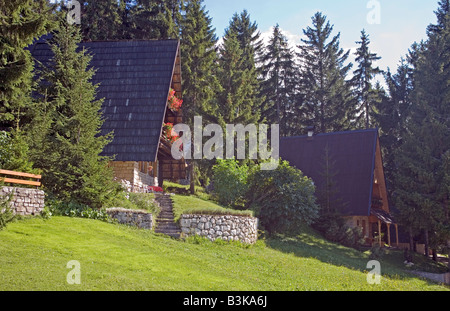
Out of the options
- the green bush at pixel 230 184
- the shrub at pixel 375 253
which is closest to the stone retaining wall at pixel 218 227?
the green bush at pixel 230 184

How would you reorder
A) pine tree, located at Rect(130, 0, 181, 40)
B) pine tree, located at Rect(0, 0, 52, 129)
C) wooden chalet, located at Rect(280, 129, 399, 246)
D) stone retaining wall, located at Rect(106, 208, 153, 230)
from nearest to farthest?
pine tree, located at Rect(0, 0, 52, 129)
stone retaining wall, located at Rect(106, 208, 153, 230)
wooden chalet, located at Rect(280, 129, 399, 246)
pine tree, located at Rect(130, 0, 181, 40)

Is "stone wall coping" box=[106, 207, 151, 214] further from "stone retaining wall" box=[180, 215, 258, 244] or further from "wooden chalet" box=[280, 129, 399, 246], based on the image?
"wooden chalet" box=[280, 129, 399, 246]

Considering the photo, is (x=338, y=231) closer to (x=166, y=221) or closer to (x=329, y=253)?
(x=329, y=253)

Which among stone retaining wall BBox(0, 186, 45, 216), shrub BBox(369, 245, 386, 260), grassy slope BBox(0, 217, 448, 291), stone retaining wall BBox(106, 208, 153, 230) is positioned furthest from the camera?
shrub BBox(369, 245, 386, 260)

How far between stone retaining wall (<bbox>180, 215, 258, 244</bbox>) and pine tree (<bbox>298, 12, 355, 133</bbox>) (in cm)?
2604

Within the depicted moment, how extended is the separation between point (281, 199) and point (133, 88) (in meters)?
10.4

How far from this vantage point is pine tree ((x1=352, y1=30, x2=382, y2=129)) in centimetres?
4325

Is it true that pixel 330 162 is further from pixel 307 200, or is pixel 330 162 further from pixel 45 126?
pixel 45 126

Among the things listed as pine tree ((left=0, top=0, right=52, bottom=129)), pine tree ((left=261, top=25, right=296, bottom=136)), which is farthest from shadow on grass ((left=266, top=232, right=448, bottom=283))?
pine tree ((left=261, top=25, right=296, bottom=136))

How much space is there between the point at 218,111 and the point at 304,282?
54.9ft

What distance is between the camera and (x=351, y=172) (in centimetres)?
2912

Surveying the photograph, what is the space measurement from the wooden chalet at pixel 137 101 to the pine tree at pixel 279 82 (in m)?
15.9

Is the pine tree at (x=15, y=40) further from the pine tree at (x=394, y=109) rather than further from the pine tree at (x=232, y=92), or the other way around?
the pine tree at (x=394, y=109)
